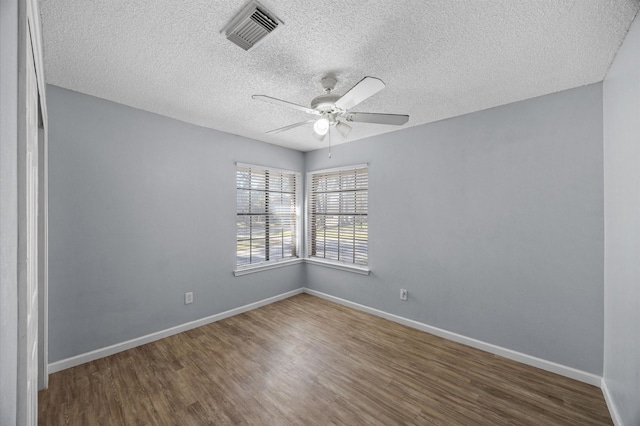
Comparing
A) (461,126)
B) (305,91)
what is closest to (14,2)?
(305,91)

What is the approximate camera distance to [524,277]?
2566 mm

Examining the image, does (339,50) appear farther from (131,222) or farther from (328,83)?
(131,222)

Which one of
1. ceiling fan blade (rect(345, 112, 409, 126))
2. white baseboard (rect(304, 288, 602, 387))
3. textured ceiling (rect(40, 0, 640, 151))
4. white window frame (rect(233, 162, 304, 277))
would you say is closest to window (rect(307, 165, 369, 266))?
white window frame (rect(233, 162, 304, 277))

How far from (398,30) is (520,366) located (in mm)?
3036

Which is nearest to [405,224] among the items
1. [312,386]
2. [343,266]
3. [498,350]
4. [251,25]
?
[343,266]

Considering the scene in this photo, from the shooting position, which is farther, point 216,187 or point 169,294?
point 216,187

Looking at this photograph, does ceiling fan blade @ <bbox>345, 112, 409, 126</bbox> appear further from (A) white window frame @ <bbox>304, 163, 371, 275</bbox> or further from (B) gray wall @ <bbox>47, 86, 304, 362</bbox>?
(B) gray wall @ <bbox>47, 86, 304, 362</bbox>

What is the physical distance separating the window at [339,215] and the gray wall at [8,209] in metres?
3.47

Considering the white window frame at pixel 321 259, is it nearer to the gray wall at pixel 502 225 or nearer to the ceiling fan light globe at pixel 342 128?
the gray wall at pixel 502 225

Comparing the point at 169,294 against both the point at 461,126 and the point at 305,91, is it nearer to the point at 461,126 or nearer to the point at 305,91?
the point at 305,91

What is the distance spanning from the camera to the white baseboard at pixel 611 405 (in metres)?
1.80

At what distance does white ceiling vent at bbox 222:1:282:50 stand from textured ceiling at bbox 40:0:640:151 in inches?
1.7

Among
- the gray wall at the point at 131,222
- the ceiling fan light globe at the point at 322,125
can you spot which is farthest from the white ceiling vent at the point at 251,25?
the gray wall at the point at 131,222

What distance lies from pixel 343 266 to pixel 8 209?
→ 366 cm
